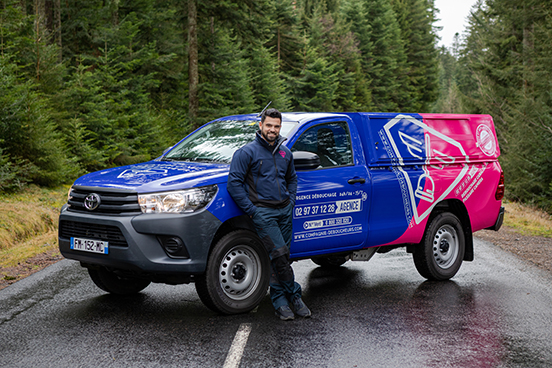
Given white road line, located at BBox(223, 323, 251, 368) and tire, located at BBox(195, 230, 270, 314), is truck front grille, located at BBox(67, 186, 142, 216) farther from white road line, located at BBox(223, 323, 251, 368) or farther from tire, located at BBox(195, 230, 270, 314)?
white road line, located at BBox(223, 323, 251, 368)

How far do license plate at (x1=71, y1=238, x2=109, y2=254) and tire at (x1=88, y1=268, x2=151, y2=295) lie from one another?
76cm

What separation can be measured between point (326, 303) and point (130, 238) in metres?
2.42

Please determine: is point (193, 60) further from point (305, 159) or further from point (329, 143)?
point (305, 159)

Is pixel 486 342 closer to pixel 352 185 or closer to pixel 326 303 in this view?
pixel 326 303

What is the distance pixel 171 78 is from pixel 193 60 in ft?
20.2

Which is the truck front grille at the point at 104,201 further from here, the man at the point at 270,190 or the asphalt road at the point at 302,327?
the asphalt road at the point at 302,327

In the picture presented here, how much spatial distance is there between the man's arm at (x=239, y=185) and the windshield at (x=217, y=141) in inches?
29.1

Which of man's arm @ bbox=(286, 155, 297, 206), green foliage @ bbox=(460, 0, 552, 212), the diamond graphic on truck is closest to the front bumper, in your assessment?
man's arm @ bbox=(286, 155, 297, 206)

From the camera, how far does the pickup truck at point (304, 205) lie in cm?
550

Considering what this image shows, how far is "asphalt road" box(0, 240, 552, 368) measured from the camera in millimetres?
4684

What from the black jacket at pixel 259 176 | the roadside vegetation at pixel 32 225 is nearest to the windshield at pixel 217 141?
the black jacket at pixel 259 176

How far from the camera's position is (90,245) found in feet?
18.7

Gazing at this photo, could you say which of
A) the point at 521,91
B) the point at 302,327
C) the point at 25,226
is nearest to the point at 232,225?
the point at 302,327

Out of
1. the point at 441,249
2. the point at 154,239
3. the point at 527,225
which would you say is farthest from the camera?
the point at 527,225
